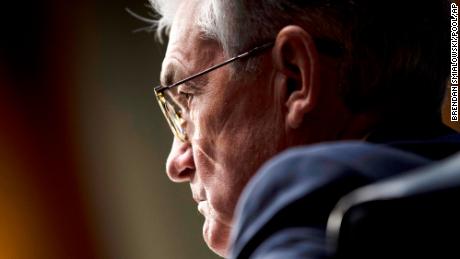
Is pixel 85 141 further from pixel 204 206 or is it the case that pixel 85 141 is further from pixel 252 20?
pixel 252 20

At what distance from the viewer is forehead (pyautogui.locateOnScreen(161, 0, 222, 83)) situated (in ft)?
3.59

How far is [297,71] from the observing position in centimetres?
99

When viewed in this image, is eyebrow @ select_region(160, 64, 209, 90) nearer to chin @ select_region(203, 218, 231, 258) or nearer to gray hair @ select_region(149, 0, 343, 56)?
gray hair @ select_region(149, 0, 343, 56)

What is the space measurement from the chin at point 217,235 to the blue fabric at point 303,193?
499 millimetres

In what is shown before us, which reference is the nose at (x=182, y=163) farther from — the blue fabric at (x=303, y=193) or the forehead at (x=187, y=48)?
the blue fabric at (x=303, y=193)

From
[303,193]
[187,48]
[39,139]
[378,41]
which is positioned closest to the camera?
[303,193]

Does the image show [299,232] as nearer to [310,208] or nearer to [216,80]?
[310,208]

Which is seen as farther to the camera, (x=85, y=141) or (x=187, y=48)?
(x=85, y=141)

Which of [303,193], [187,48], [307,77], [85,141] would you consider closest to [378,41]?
[307,77]

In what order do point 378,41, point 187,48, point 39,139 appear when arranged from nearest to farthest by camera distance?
point 378,41, point 187,48, point 39,139

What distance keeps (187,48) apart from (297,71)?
0.67 ft

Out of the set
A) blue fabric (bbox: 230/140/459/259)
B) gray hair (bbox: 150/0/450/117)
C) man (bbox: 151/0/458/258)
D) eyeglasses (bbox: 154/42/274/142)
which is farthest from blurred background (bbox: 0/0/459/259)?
blue fabric (bbox: 230/140/459/259)

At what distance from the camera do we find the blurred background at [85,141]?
6.18ft

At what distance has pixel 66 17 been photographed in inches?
75.9
